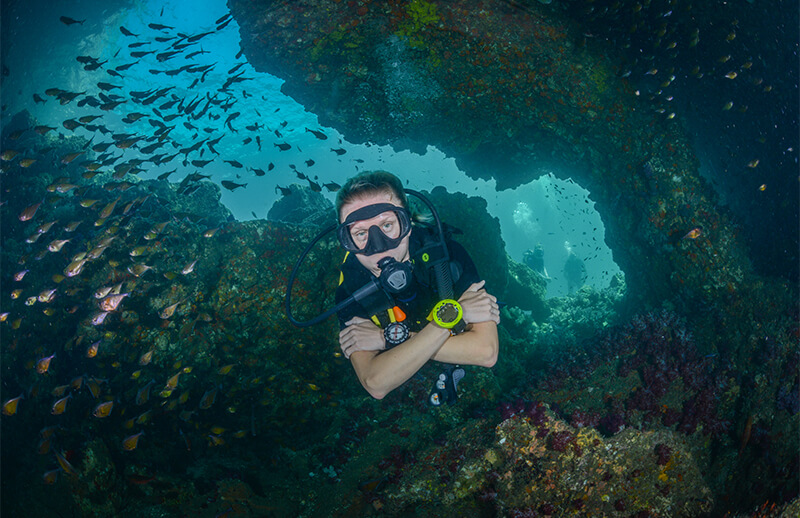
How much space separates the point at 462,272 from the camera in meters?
2.83

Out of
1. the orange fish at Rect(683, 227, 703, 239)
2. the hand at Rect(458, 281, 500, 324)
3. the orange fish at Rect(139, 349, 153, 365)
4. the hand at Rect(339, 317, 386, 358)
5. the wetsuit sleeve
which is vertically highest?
the wetsuit sleeve

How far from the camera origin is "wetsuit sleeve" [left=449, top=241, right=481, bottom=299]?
283cm

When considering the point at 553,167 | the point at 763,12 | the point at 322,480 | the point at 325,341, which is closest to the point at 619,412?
the point at 322,480

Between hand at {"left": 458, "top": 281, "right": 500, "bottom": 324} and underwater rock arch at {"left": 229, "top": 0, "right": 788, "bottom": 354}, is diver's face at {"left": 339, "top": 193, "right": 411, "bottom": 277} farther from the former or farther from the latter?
underwater rock arch at {"left": 229, "top": 0, "right": 788, "bottom": 354}

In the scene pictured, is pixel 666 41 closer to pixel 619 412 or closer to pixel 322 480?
pixel 619 412

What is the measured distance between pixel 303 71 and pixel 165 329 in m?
9.44

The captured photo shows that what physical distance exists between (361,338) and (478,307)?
1.00 m

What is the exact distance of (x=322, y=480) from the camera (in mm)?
5988

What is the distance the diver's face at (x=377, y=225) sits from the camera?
2.83 metres

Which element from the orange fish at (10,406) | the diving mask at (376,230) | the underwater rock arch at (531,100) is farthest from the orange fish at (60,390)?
the underwater rock arch at (531,100)

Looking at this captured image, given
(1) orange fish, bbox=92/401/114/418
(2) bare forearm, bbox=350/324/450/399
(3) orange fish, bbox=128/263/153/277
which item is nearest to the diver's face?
(2) bare forearm, bbox=350/324/450/399

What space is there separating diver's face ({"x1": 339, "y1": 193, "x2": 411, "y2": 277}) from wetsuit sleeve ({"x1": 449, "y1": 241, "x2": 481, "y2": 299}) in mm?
438

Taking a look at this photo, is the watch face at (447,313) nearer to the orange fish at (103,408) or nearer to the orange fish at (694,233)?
the orange fish at (103,408)

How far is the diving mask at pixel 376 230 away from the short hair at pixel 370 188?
0.17 metres
